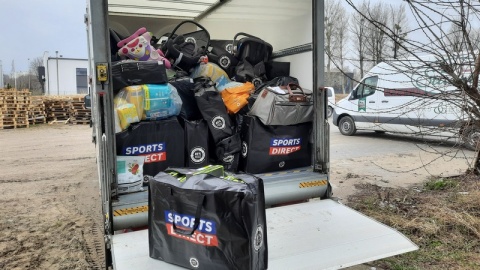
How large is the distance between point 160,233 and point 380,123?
381 inches

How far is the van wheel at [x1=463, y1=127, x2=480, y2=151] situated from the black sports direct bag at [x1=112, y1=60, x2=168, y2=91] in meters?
3.73

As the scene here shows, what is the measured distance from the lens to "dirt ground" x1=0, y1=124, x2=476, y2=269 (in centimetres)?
401

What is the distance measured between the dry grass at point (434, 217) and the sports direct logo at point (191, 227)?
1986 mm

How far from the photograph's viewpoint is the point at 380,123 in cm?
1104


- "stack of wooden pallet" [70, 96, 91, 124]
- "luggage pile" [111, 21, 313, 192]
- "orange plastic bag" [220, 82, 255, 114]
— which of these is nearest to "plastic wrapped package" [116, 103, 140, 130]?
"luggage pile" [111, 21, 313, 192]

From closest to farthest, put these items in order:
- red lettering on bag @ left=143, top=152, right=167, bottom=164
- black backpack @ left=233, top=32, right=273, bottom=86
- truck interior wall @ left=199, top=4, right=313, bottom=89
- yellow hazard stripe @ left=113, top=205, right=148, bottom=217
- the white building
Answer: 1. yellow hazard stripe @ left=113, top=205, right=148, bottom=217
2. red lettering on bag @ left=143, top=152, right=167, bottom=164
3. truck interior wall @ left=199, top=4, right=313, bottom=89
4. black backpack @ left=233, top=32, right=273, bottom=86
5. the white building

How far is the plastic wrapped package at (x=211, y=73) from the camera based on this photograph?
4.80m

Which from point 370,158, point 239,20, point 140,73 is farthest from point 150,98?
point 370,158

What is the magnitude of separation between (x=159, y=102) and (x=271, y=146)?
4.24 ft

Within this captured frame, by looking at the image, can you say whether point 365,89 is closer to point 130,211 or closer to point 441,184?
point 441,184

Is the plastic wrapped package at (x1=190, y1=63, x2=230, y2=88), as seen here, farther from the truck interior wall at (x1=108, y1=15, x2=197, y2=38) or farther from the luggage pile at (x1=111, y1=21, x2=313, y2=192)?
the truck interior wall at (x1=108, y1=15, x2=197, y2=38)

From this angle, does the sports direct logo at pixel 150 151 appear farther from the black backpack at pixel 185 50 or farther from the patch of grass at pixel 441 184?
the patch of grass at pixel 441 184

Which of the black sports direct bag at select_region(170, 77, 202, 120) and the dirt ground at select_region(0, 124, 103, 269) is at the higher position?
the black sports direct bag at select_region(170, 77, 202, 120)

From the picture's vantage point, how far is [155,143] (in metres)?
3.66
